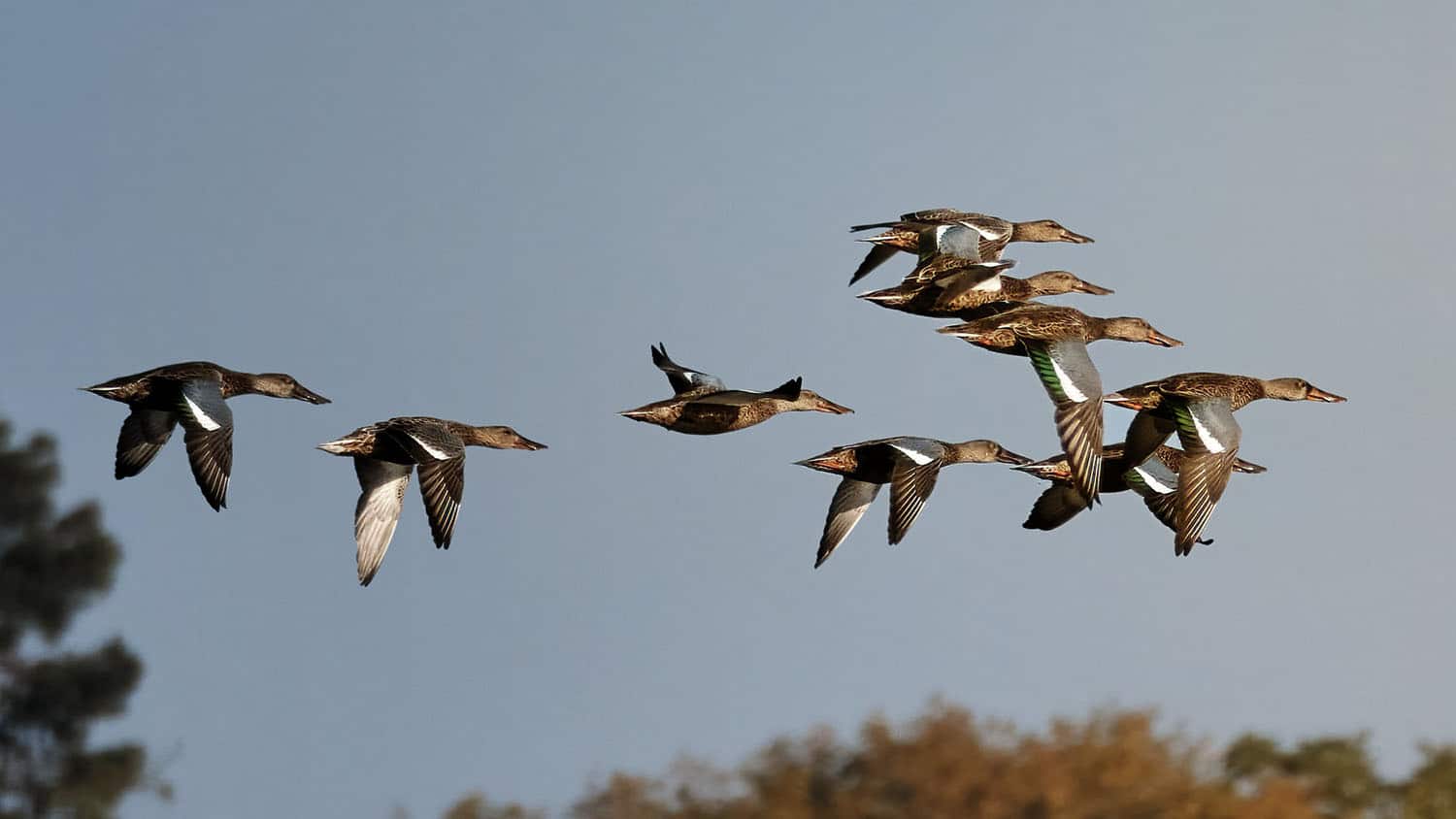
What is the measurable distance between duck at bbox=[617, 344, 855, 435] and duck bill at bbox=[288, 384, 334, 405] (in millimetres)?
4123

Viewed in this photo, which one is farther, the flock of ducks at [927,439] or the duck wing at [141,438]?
the duck wing at [141,438]

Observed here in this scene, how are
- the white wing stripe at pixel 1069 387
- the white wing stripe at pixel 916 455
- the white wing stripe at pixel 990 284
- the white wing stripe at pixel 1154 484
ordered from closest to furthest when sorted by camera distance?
the white wing stripe at pixel 1069 387 → the white wing stripe at pixel 916 455 → the white wing stripe at pixel 1154 484 → the white wing stripe at pixel 990 284

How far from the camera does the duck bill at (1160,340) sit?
21750 millimetres

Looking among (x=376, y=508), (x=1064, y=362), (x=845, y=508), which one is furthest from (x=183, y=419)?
(x=1064, y=362)

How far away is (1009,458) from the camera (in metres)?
22.4

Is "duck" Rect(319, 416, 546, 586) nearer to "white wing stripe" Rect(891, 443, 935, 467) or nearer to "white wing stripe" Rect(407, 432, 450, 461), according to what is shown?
"white wing stripe" Rect(407, 432, 450, 461)

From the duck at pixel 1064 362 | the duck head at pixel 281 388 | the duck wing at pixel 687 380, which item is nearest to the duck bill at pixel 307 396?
the duck head at pixel 281 388

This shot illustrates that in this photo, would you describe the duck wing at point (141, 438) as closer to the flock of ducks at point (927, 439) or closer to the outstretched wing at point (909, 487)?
the flock of ducks at point (927, 439)

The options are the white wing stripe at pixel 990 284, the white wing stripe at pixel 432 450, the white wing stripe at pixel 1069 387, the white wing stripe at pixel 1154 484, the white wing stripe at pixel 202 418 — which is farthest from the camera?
the white wing stripe at pixel 990 284

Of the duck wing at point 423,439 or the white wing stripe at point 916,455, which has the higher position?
the duck wing at point 423,439

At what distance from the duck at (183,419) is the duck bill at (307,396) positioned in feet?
4.90

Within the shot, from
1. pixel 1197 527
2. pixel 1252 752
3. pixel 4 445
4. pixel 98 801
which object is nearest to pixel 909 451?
pixel 1197 527

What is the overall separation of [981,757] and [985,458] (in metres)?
6.90

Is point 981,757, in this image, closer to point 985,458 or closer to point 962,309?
point 985,458
